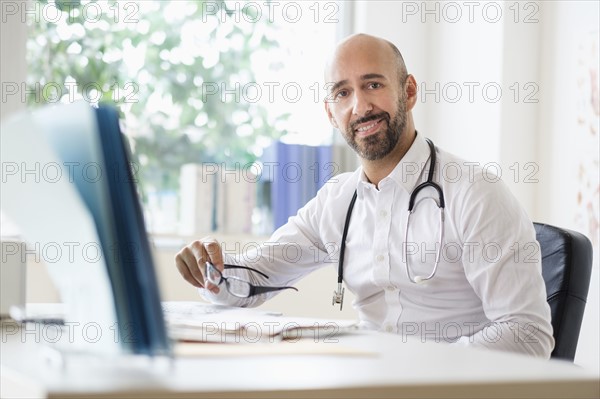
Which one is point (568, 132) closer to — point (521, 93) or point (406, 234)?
point (521, 93)

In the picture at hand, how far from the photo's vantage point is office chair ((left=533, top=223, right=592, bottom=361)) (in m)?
1.70

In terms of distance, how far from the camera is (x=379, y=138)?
211 centimetres

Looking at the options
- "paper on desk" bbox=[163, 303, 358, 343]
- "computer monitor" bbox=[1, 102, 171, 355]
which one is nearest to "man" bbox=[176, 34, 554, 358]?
"paper on desk" bbox=[163, 303, 358, 343]

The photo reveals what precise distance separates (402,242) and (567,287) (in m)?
0.37

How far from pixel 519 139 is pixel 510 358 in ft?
7.62

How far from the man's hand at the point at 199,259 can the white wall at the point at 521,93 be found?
1.58 metres

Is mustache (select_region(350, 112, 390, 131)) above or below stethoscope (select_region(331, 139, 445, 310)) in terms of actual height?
above

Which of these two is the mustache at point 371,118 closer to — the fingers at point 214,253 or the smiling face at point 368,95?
the smiling face at point 368,95

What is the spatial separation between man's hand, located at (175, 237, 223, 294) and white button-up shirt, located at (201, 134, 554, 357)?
0.26 feet

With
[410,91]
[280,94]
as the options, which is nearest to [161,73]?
[280,94]

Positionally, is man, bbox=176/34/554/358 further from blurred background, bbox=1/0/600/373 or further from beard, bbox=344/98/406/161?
blurred background, bbox=1/0/600/373

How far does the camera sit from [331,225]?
213cm

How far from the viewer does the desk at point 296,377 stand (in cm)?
79

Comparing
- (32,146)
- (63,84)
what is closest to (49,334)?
(32,146)
